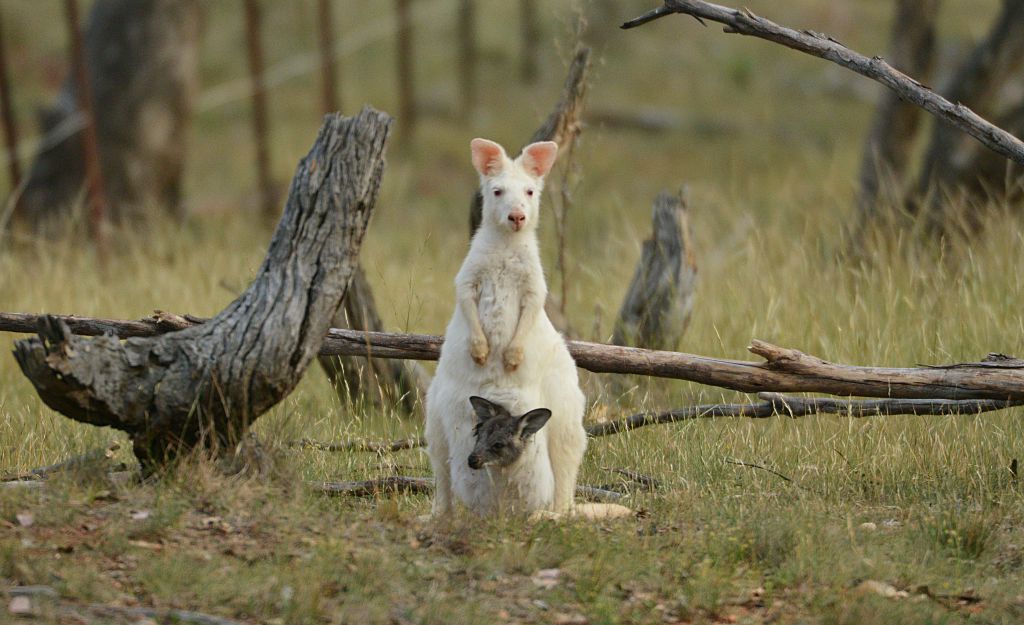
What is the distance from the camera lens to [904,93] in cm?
554

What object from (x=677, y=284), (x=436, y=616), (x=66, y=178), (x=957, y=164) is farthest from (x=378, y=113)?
(x=66, y=178)

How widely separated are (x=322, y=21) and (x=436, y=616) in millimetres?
12414

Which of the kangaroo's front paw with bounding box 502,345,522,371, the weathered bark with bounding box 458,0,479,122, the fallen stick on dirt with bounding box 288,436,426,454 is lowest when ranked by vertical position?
the fallen stick on dirt with bounding box 288,436,426,454

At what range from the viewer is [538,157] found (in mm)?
5180

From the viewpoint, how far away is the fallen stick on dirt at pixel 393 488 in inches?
197

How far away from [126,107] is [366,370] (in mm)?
8409

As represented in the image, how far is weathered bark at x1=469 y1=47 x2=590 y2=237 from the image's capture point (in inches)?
282

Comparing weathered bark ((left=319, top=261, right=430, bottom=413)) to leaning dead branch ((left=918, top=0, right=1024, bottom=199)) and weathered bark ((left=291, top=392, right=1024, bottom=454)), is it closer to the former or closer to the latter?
weathered bark ((left=291, top=392, right=1024, bottom=454))

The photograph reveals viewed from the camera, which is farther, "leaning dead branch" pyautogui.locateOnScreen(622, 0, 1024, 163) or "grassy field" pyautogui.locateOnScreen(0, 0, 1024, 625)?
"leaning dead branch" pyautogui.locateOnScreen(622, 0, 1024, 163)

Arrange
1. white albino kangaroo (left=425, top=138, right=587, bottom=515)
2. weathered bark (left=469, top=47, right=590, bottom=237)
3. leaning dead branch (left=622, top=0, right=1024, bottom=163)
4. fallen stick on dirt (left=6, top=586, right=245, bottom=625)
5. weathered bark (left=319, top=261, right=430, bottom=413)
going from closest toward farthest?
1. fallen stick on dirt (left=6, top=586, right=245, bottom=625)
2. white albino kangaroo (left=425, top=138, right=587, bottom=515)
3. leaning dead branch (left=622, top=0, right=1024, bottom=163)
4. weathered bark (left=319, top=261, right=430, bottom=413)
5. weathered bark (left=469, top=47, right=590, bottom=237)

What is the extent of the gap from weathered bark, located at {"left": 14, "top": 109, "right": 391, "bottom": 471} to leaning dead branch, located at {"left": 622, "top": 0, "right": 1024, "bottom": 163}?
1617 mm

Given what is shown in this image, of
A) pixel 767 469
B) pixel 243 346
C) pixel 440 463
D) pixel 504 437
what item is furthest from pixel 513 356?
pixel 767 469

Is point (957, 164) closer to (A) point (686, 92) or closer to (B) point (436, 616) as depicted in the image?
(B) point (436, 616)

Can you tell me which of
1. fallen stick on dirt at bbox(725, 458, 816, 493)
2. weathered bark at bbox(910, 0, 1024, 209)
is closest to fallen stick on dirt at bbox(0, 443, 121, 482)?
fallen stick on dirt at bbox(725, 458, 816, 493)
